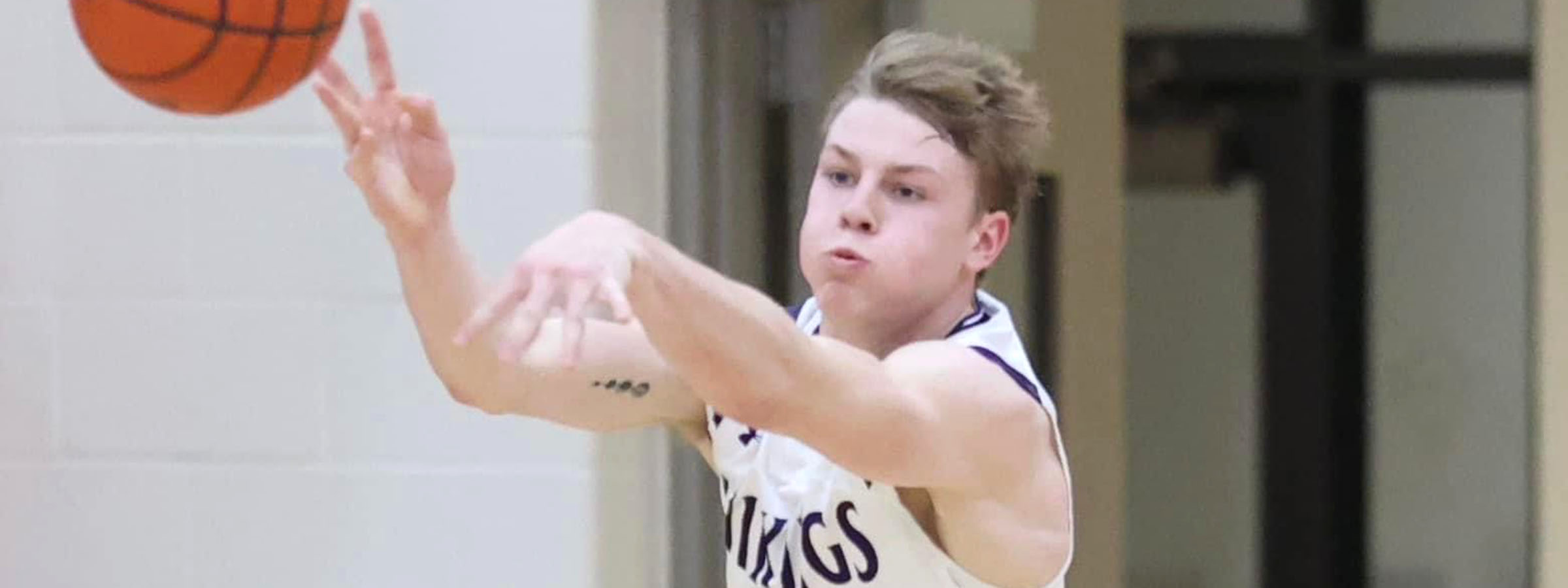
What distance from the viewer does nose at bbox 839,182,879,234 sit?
1.36 metres

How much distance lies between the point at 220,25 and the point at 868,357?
19.5 inches

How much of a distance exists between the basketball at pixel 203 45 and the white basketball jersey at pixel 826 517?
39cm

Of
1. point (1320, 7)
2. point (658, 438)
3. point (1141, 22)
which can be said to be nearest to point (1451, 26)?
point (1320, 7)

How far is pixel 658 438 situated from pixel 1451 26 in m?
2.11

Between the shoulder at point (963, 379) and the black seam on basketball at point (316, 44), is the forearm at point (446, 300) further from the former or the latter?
the shoulder at point (963, 379)

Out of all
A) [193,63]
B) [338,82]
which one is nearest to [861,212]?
[338,82]

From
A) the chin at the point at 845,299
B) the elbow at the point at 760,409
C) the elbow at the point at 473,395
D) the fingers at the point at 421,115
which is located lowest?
the elbow at the point at 473,395

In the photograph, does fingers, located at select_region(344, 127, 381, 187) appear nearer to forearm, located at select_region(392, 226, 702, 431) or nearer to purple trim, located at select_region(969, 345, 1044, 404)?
forearm, located at select_region(392, 226, 702, 431)

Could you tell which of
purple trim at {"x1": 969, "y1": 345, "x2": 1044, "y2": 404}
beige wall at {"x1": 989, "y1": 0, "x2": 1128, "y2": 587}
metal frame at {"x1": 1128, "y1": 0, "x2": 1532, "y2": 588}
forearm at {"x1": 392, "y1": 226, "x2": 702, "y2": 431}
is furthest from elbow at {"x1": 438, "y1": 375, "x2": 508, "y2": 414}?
metal frame at {"x1": 1128, "y1": 0, "x2": 1532, "y2": 588}

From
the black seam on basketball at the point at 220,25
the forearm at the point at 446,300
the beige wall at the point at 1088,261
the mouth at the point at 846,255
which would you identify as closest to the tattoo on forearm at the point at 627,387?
the forearm at the point at 446,300

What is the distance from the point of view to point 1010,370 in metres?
1.38

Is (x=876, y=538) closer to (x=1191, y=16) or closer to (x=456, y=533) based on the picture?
(x=456, y=533)

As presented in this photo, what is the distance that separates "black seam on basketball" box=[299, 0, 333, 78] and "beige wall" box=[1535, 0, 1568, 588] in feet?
4.44

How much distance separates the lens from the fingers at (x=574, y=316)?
0.99m
